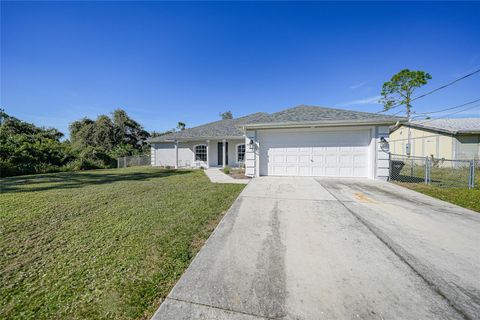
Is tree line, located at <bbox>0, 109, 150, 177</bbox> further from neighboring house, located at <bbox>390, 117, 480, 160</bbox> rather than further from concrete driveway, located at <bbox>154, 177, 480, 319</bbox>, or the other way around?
neighboring house, located at <bbox>390, 117, 480, 160</bbox>

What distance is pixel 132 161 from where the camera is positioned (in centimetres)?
1788

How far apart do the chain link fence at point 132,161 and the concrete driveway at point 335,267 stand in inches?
683

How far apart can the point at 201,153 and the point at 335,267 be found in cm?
1330

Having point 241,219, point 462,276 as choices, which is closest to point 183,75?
point 241,219

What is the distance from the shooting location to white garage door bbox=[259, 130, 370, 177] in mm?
7832

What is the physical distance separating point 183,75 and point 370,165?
12572 mm

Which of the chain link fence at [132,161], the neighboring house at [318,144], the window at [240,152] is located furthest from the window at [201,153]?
the chain link fence at [132,161]

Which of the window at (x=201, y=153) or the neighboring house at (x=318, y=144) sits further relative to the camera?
the window at (x=201, y=153)

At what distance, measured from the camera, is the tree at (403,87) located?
21.0 m

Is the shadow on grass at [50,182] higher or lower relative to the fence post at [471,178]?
lower

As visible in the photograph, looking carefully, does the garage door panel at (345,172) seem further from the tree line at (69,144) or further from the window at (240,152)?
the tree line at (69,144)

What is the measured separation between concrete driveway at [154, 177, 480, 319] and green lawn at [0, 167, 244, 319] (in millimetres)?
343

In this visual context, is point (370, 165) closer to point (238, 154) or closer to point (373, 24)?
point (373, 24)

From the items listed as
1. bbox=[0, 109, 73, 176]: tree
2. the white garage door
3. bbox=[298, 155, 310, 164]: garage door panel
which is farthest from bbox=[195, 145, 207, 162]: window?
bbox=[0, 109, 73, 176]: tree
